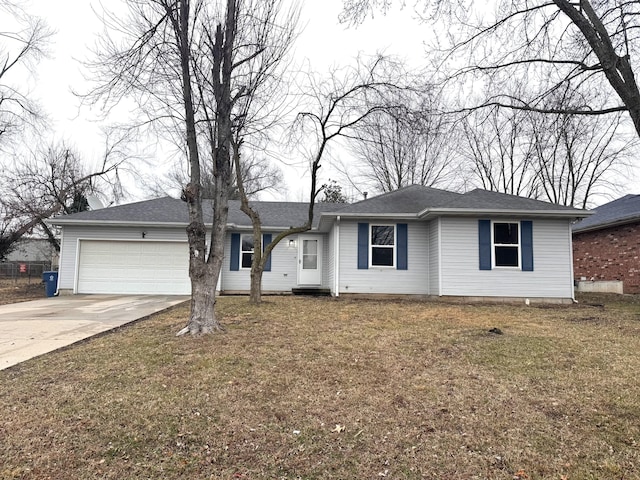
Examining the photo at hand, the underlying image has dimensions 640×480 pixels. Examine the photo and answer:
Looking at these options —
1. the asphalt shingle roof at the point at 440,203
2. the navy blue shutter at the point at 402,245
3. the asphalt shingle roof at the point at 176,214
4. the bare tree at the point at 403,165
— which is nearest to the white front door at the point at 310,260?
the asphalt shingle roof at the point at 176,214

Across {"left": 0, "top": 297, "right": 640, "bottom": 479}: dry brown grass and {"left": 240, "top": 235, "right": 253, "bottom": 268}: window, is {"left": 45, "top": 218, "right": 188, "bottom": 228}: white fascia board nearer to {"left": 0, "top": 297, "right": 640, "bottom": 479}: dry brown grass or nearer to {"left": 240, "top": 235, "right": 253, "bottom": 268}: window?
{"left": 240, "top": 235, "right": 253, "bottom": 268}: window

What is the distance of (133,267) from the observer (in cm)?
1284

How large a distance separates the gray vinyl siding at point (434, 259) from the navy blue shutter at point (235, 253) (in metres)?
6.53

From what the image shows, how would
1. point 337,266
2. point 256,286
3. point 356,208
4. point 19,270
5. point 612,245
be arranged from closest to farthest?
point 256,286 < point 337,266 < point 356,208 < point 612,245 < point 19,270

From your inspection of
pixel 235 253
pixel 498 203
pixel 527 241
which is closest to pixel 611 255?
pixel 527 241

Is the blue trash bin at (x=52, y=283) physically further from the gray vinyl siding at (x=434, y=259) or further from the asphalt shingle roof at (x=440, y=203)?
the gray vinyl siding at (x=434, y=259)

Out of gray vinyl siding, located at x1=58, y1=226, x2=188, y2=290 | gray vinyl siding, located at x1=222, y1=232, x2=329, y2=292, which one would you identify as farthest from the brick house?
gray vinyl siding, located at x1=58, y1=226, x2=188, y2=290

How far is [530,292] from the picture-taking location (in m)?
10.4

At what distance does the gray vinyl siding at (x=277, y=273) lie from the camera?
13.1 m

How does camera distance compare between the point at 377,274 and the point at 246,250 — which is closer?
the point at 377,274

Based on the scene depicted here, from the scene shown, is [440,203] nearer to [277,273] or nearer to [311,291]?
[311,291]

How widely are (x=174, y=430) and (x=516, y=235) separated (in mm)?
10255

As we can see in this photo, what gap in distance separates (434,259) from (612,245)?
296 inches

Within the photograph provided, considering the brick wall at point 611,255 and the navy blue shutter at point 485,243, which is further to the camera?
the brick wall at point 611,255
